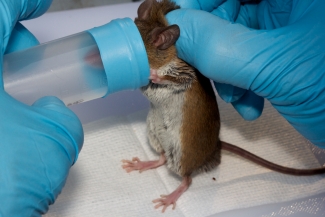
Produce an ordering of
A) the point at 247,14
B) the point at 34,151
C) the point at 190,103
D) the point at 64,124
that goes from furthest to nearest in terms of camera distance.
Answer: the point at 247,14 → the point at 190,103 → the point at 64,124 → the point at 34,151

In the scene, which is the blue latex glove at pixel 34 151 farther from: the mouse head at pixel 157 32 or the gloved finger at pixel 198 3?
the gloved finger at pixel 198 3

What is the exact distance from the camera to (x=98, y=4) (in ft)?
9.41

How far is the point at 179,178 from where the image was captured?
6.87 feet

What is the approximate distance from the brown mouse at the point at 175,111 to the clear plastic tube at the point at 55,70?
0.22 metres

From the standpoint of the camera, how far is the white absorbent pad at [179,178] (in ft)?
6.44

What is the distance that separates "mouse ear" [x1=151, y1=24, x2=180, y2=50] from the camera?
1458 millimetres

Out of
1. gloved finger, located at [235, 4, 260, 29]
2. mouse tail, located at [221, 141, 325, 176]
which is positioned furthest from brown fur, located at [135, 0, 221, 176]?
gloved finger, located at [235, 4, 260, 29]

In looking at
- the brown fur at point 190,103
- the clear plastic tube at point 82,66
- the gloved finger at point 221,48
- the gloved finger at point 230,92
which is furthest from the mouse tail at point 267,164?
the clear plastic tube at point 82,66

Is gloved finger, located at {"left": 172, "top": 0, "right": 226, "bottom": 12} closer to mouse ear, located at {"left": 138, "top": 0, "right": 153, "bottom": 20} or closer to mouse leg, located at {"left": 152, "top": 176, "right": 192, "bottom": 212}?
mouse ear, located at {"left": 138, "top": 0, "right": 153, "bottom": 20}

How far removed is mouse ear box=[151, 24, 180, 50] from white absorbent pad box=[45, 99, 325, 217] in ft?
2.63

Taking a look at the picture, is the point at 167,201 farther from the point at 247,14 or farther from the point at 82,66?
the point at 247,14

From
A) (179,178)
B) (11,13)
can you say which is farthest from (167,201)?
(11,13)

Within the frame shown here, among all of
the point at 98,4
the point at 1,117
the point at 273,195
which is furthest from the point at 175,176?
the point at 98,4

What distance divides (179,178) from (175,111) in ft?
1.56
